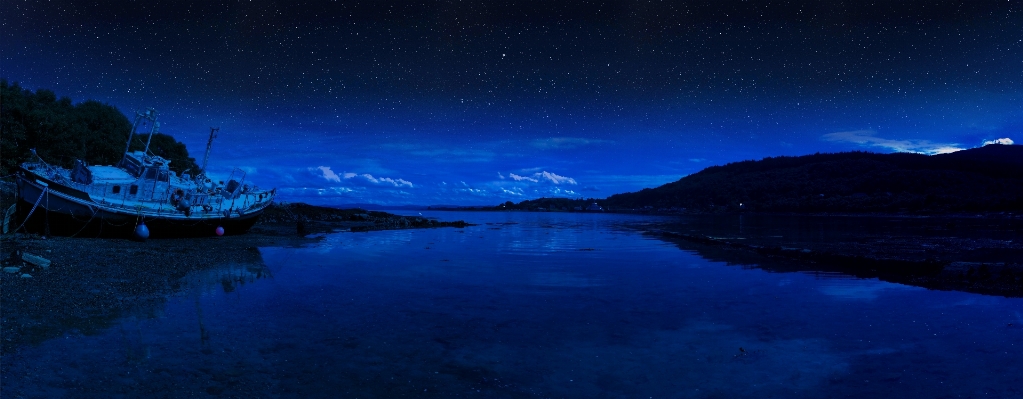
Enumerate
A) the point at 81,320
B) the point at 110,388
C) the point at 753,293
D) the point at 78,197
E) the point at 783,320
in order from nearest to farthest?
1. the point at 110,388
2. the point at 81,320
3. the point at 783,320
4. the point at 753,293
5. the point at 78,197

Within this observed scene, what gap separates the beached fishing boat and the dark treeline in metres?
3.18

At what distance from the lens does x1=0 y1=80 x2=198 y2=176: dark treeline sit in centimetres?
4597

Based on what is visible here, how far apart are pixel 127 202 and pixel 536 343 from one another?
3463 cm

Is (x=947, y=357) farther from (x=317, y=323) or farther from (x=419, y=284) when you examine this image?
(x=419, y=284)

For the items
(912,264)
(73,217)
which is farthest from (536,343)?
(73,217)

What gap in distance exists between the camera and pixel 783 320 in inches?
592

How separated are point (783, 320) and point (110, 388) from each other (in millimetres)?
15376

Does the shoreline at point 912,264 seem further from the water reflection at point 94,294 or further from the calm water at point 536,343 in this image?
the water reflection at point 94,294

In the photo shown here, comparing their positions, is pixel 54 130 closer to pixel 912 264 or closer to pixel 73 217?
pixel 73 217

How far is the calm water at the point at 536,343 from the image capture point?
925 cm

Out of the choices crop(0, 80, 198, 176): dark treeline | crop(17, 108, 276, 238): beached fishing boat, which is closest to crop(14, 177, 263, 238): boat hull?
crop(17, 108, 276, 238): beached fishing boat

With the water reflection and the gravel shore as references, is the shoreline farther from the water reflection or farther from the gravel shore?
the gravel shore

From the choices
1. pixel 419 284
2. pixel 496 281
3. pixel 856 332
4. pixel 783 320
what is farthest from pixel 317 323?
pixel 856 332

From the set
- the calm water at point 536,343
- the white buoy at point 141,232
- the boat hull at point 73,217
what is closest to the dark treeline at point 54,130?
the boat hull at point 73,217
